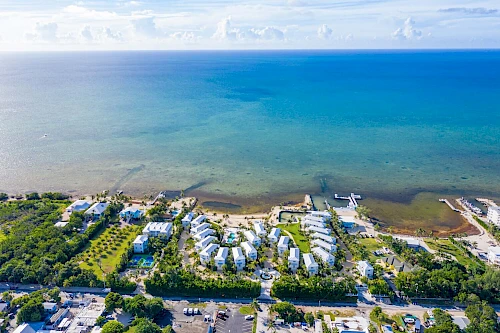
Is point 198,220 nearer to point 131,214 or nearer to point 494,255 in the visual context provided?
point 131,214

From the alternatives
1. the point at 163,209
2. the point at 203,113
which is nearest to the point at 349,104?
the point at 203,113

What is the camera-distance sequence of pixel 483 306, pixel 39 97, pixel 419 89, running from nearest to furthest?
1. pixel 483 306
2. pixel 39 97
3. pixel 419 89

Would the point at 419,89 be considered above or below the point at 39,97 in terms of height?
above

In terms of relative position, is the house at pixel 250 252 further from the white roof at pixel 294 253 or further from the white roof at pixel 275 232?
the white roof at pixel 294 253

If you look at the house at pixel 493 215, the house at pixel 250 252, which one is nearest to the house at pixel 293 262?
the house at pixel 250 252

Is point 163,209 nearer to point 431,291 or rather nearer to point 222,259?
point 222,259

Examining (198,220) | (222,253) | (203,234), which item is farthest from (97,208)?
(222,253)

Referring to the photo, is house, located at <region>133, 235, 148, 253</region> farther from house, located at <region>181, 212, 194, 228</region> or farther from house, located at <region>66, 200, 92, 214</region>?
house, located at <region>66, 200, 92, 214</region>
